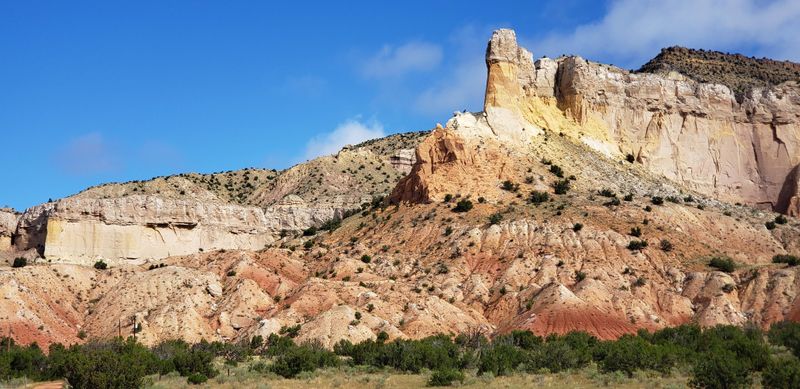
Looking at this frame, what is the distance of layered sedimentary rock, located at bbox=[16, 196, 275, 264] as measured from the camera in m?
79.6

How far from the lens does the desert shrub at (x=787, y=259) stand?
5984 centimetres

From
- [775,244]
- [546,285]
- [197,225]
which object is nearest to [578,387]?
[546,285]

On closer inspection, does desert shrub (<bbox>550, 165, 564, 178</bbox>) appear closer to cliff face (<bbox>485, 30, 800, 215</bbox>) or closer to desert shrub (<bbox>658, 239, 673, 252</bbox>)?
cliff face (<bbox>485, 30, 800, 215</bbox>)

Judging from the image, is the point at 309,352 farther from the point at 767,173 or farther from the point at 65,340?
the point at 767,173

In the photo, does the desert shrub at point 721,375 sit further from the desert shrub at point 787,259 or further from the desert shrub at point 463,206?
the desert shrub at point 463,206

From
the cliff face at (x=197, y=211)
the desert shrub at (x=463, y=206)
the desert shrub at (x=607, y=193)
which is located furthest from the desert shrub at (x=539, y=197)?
the cliff face at (x=197, y=211)

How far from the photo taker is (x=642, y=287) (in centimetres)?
6034

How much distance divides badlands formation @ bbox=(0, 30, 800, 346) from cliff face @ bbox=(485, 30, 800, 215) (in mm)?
175

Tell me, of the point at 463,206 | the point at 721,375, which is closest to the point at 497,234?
the point at 463,206

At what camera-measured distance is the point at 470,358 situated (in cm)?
4191

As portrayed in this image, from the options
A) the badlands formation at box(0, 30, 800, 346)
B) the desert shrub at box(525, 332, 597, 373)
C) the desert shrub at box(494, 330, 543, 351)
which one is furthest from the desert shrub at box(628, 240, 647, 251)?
the desert shrub at box(525, 332, 597, 373)

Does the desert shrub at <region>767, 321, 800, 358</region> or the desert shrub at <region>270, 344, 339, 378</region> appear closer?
the desert shrub at <region>270, 344, 339, 378</region>

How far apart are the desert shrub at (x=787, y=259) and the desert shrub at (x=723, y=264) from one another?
3.08 meters

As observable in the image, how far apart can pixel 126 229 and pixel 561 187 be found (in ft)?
121
